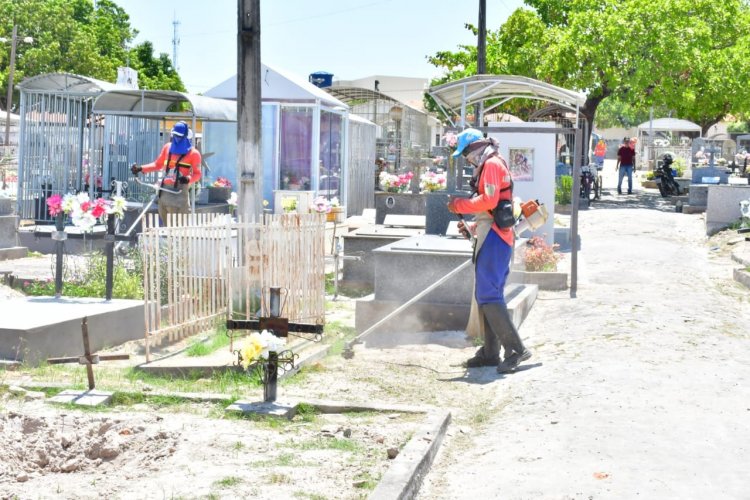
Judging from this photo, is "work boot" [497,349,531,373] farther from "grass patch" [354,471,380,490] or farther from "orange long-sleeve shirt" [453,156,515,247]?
"grass patch" [354,471,380,490]

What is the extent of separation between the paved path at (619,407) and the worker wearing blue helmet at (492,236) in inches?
12.7

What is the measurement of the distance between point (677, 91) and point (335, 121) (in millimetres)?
11125

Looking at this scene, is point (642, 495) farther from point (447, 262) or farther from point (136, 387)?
point (447, 262)

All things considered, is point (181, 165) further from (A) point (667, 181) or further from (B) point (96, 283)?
(A) point (667, 181)

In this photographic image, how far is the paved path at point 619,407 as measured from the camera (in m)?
5.92

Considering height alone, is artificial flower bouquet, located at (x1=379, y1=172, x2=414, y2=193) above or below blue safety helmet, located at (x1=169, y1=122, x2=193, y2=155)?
below

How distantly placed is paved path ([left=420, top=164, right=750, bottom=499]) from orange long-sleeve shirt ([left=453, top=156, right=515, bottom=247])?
1348 mm

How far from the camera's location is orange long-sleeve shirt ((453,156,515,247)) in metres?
8.77

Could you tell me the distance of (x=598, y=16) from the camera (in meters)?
30.6

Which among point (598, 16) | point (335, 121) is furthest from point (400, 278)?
point (598, 16)

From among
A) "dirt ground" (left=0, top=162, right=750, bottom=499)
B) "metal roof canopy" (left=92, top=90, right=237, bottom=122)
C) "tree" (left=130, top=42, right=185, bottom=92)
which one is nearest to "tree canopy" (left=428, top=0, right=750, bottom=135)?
"metal roof canopy" (left=92, top=90, right=237, bottom=122)

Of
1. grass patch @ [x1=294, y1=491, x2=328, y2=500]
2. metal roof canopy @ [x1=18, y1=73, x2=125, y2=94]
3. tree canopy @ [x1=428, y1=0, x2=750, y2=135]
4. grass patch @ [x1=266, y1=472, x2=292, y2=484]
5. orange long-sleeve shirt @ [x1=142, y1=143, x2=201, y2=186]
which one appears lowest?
grass patch @ [x1=294, y1=491, x2=328, y2=500]

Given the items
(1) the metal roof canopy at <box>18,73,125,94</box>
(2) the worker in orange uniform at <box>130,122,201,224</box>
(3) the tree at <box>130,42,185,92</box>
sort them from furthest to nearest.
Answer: (3) the tree at <box>130,42,185,92</box> < (1) the metal roof canopy at <box>18,73,125,94</box> < (2) the worker in orange uniform at <box>130,122,201,224</box>

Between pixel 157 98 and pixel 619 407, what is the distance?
42.1 feet
